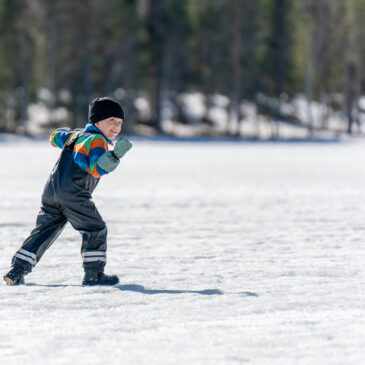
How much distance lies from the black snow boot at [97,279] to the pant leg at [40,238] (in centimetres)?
39

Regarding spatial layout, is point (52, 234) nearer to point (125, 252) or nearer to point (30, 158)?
point (125, 252)

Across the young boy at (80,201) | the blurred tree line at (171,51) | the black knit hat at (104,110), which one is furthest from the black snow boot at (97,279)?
the blurred tree line at (171,51)

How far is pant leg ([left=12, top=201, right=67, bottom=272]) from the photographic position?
199 inches

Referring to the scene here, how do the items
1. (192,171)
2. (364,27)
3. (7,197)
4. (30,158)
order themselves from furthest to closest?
(364,27) → (30,158) → (192,171) → (7,197)

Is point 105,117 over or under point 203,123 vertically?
over

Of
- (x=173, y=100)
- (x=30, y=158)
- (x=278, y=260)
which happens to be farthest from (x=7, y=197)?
(x=173, y=100)

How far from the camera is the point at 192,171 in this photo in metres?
17.5

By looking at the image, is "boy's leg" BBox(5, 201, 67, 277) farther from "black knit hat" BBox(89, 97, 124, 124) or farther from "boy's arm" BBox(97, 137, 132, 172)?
"black knit hat" BBox(89, 97, 124, 124)

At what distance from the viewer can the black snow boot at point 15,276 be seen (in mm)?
4984

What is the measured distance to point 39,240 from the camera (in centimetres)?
509

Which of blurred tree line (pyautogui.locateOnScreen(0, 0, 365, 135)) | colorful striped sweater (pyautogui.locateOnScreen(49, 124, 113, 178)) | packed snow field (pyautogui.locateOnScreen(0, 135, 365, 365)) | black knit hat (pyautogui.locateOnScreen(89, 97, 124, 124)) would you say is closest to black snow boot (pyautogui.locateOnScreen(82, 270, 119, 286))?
packed snow field (pyautogui.locateOnScreen(0, 135, 365, 365))

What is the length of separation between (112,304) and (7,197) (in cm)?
717

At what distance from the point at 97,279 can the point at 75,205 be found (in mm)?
554

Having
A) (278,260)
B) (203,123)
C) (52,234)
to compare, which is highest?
(52,234)
